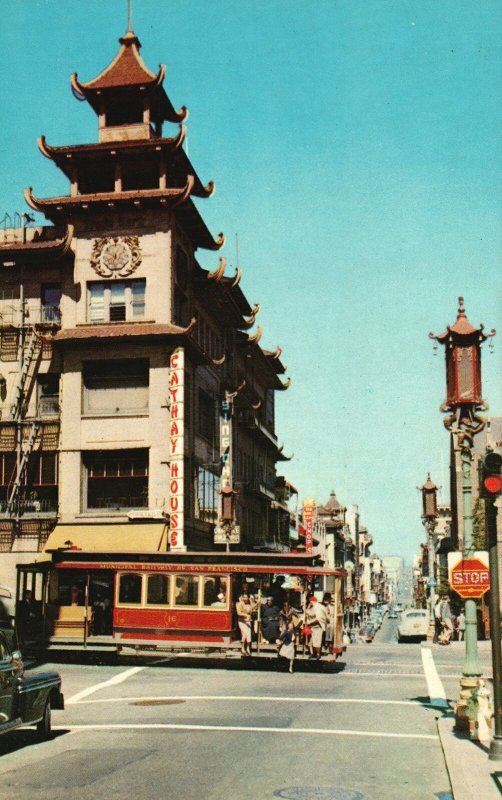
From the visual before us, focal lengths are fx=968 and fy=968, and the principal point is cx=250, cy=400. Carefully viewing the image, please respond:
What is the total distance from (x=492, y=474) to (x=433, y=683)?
12.2 meters

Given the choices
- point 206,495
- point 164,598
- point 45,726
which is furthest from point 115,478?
point 45,726

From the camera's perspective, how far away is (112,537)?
37.1 metres

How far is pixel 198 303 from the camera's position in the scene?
147ft

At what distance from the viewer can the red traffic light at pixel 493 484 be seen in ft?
39.7

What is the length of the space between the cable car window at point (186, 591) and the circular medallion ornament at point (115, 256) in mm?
15478

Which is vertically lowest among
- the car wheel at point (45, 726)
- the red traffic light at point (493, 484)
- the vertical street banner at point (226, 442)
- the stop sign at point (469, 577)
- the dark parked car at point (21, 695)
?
the car wheel at point (45, 726)

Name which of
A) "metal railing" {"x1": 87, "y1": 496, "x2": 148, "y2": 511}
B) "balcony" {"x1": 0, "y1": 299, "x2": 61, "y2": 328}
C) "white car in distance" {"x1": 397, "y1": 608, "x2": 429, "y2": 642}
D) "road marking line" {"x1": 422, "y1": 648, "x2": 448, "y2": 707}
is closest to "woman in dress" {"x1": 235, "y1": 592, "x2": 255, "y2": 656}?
"road marking line" {"x1": 422, "y1": 648, "x2": 448, "y2": 707}

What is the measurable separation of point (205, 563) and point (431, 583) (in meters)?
23.2

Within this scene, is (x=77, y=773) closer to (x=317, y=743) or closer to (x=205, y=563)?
(x=317, y=743)

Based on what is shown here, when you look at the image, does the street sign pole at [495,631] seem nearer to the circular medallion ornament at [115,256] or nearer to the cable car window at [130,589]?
the cable car window at [130,589]

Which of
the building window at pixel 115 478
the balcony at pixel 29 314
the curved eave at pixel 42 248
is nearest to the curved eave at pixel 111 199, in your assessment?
the curved eave at pixel 42 248

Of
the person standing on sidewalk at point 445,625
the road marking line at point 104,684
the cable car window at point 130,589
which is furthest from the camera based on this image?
the person standing on sidewalk at point 445,625

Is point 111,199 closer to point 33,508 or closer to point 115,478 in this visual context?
point 115,478

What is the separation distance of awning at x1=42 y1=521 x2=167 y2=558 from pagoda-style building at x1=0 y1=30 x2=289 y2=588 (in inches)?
2.1
